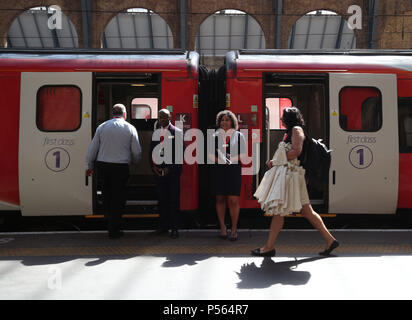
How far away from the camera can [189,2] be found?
1673cm

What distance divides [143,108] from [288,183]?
4.59 metres

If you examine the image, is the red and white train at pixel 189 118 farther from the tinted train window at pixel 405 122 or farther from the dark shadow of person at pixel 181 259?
the dark shadow of person at pixel 181 259

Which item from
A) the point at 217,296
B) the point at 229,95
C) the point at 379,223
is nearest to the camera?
the point at 217,296

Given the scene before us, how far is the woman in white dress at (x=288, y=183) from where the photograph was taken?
4.64 meters

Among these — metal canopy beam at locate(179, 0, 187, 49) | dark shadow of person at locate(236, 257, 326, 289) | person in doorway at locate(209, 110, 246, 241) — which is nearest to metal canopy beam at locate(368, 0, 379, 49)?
metal canopy beam at locate(179, 0, 187, 49)

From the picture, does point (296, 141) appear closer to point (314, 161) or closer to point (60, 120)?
point (314, 161)

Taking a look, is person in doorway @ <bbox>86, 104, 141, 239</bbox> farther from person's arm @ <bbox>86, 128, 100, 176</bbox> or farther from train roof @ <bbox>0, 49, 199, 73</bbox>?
train roof @ <bbox>0, 49, 199, 73</bbox>

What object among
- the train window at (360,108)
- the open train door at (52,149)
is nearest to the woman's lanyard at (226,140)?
the train window at (360,108)

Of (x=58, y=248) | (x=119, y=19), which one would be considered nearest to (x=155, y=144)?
(x=58, y=248)

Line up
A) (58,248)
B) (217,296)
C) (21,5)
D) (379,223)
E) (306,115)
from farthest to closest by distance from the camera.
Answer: (21,5), (306,115), (379,223), (58,248), (217,296)

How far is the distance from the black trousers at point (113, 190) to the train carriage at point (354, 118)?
69.0 inches

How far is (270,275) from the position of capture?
4.24 m

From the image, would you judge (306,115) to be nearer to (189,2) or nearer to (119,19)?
(189,2)

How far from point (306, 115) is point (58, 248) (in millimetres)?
5170
